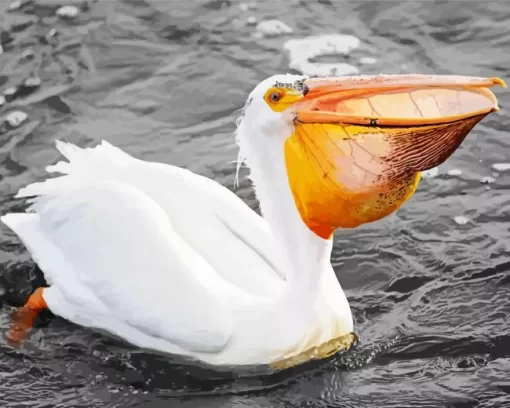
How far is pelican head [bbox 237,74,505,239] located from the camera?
3.37 meters

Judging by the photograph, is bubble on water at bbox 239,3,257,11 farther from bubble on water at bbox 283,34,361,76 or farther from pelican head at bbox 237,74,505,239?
pelican head at bbox 237,74,505,239

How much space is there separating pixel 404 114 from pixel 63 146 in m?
1.79

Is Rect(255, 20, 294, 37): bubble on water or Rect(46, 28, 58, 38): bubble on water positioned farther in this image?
Rect(255, 20, 294, 37): bubble on water

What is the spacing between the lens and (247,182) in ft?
17.5

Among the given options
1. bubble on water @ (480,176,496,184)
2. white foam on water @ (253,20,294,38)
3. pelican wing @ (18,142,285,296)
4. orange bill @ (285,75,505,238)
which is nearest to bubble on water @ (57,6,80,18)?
white foam on water @ (253,20,294,38)

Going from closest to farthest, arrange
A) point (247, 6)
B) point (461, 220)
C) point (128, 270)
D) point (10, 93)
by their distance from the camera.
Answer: point (128, 270) → point (461, 220) → point (10, 93) → point (247, 6)

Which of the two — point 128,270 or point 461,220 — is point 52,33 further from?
point 461,220

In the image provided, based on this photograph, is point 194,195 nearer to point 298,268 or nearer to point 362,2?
point 298,268

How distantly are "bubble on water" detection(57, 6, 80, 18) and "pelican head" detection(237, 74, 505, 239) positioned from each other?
2982 mm

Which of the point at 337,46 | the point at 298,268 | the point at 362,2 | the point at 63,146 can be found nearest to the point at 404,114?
the point at 298,268

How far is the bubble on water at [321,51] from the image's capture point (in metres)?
6.10

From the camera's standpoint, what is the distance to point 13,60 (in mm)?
6039

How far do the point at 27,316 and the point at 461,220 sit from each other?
2.06m

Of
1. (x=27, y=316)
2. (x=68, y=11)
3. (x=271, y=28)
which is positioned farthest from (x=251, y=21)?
(x=27, y=316)
